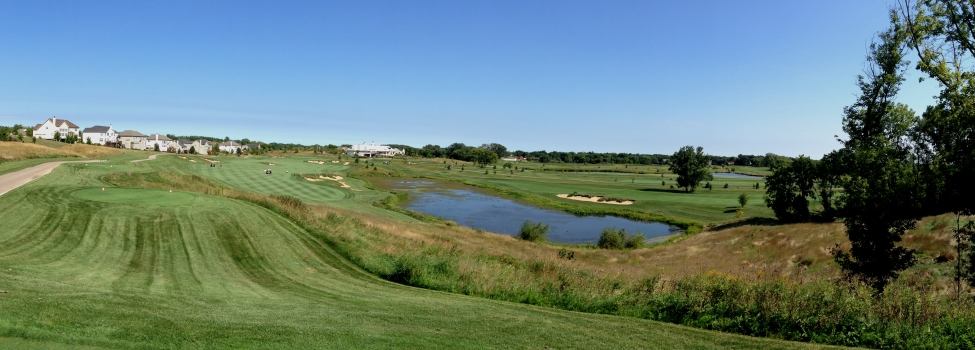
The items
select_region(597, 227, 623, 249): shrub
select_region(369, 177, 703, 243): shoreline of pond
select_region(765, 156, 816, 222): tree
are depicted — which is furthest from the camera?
select_region(369, 177, 703, 243): shoreline of pond

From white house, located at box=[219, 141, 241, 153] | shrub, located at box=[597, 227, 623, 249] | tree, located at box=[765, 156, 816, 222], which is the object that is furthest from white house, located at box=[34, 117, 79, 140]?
tree, located at box=[765, 156, 816, 222]

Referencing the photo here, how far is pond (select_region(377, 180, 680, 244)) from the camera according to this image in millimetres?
48875

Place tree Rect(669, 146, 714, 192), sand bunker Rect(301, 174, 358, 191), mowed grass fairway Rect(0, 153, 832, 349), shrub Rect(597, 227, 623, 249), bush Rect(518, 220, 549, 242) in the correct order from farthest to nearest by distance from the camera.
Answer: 1. tree Rect(669, 146, 714, 192)
2. sand bunker Rect(301, 174, 358, 191)
3. bush Rect(518, 220, 549, 242)
4. shrub Rect(597, 227, 623, 249)
5. mowed grass fairway Rect(0, 153, 832, 349)

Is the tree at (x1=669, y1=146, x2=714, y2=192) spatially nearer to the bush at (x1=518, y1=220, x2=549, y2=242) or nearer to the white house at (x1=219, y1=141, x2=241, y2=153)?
the bush at (x1=518, y1=220, x2=549, y2=242)

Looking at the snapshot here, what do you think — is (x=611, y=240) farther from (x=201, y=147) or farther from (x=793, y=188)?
(x=201, y=147)

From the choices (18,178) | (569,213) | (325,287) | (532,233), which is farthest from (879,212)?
(569,213)

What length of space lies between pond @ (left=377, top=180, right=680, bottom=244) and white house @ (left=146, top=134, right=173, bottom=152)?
114 meters

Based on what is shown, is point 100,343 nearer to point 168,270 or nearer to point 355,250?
point 168,270

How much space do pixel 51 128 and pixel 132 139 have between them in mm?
23101

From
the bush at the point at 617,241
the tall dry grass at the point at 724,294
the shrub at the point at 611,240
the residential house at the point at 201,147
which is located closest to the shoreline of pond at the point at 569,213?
the shrub at the point at 611,240

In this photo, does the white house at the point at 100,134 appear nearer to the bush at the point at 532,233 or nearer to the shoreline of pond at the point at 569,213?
the shoreline of pond at the point at 569,213

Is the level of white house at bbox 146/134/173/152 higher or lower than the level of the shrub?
higher

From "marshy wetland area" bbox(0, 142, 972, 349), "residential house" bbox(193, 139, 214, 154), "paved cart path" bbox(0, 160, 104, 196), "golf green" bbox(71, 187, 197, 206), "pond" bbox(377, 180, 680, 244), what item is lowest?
"pond" bbox(377, 180, 680, 244)

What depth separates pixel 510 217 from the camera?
57094 millimetres
